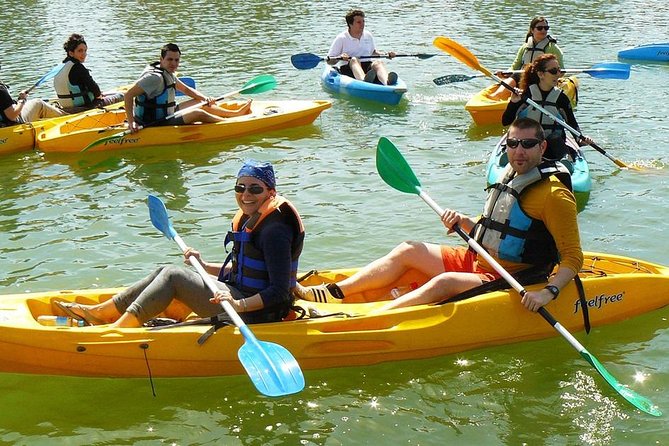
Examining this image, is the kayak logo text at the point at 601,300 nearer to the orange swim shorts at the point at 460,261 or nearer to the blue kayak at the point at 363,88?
the orange swim shorts at the point at 460,261

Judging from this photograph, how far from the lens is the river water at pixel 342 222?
4.59 metres

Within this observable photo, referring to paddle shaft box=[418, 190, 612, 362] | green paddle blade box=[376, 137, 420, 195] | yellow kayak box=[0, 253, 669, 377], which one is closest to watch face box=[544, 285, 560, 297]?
paddle shaft box=[418, 190, 612, 362]

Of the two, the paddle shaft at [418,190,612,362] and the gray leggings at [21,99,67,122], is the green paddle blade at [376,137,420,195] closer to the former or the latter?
the paddle shaft at [418,190,612,362]

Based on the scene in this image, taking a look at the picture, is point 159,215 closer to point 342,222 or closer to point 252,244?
point 252,244

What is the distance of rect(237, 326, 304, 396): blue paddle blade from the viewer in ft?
13.8

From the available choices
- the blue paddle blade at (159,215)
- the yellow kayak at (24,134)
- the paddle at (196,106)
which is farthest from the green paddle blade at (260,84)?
the blue paddle blade at (159,215)

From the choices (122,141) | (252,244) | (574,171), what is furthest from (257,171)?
(122,141)

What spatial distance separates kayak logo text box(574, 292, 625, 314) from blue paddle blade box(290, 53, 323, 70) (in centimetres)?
770

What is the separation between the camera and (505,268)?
513 centimetres

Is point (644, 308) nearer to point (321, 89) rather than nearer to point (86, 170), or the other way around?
point (86, 170)

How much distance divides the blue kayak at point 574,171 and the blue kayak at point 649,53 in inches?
258

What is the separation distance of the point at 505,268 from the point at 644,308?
3.37 feet

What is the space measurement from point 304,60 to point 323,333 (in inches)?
317

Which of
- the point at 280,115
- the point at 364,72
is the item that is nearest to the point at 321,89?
the point at 364,72
